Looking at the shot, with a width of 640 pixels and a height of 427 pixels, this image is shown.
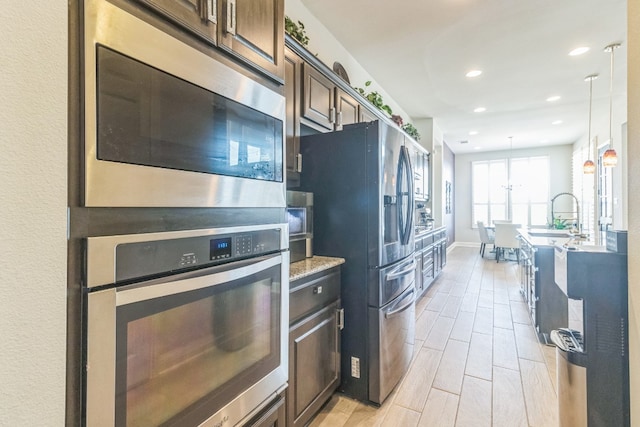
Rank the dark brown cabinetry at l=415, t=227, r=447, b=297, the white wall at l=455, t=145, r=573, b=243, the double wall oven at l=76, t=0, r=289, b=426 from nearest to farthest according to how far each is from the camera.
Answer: the double wall oven at l=76, t=0, r=289, b=426, the dark brown cabinetry at l=415, t=227, r=447, b=297, the white wall at l=455, t=145, r=573, b=243

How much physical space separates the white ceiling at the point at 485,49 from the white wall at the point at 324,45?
6 cm

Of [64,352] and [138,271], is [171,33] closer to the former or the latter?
[138,271]

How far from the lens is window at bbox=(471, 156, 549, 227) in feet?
29.8

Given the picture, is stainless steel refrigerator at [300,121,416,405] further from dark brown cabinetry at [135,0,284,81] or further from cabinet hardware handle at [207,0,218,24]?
cabinet hardware handle at [207,0,218,24]

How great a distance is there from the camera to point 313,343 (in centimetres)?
168

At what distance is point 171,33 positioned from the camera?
875mm

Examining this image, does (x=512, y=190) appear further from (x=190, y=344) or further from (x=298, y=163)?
(x=190, y=344)

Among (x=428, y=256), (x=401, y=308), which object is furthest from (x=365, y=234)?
(x=428, y=256)

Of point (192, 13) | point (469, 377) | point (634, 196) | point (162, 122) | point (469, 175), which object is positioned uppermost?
point (469, 175)

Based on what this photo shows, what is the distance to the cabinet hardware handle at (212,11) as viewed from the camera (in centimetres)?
98

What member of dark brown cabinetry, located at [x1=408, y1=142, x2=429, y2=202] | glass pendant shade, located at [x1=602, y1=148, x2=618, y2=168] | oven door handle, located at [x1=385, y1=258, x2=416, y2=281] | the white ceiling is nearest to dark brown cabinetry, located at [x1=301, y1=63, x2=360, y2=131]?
the white ceiling

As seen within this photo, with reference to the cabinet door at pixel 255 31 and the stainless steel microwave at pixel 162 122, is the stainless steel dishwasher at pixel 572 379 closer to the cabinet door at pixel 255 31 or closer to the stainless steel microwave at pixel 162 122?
the stainless steel microwave at pixel 162 122

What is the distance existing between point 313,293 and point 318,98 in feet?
4.58

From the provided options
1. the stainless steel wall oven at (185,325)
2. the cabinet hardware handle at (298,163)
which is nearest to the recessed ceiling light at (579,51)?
the cabinet hardware handle at (298,163)
